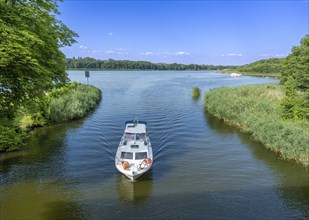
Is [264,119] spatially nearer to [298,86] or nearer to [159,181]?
[159,181]

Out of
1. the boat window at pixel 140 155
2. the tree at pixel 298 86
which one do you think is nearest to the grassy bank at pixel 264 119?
the tree at pixel 298 86

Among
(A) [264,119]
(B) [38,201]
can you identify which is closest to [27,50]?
(B) [38,201]

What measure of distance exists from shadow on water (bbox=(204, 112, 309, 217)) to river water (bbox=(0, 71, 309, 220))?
2.9 inches

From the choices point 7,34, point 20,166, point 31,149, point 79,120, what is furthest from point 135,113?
point 7,34

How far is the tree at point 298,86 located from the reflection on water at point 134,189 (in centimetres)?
1908

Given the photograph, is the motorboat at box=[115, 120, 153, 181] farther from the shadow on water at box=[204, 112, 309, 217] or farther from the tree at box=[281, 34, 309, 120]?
the tree at box=[281, 34, 309, 120]

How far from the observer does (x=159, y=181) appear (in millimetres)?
23656

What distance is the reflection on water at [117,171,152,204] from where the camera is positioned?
20.9 m

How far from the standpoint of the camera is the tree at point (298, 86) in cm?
3219

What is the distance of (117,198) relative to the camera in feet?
68.3

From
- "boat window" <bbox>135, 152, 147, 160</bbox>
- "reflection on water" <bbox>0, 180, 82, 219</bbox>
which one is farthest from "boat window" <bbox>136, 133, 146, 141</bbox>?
"reflection on water" <bbox>0, 180, 82, 219</bbox>

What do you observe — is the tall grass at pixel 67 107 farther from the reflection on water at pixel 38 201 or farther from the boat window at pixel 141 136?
the reflection on water at pixel 38 201

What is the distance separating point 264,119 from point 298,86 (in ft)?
62.8

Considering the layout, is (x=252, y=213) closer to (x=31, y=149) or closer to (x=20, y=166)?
(x=20, y=166)
